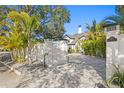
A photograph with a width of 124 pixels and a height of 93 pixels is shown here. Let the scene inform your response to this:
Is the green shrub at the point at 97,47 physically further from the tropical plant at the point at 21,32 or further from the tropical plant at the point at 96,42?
the tropical plant at the point at 21,32

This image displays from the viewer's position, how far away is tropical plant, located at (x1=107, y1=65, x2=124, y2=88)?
263 inches

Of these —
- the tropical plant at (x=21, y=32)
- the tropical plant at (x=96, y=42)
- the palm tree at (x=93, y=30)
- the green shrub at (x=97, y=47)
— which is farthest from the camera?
the palm tree at (x=93, y=30)

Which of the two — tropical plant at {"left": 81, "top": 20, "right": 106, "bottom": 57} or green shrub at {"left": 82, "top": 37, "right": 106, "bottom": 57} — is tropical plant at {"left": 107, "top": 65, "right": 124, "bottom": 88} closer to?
tropical plant at {"left": 81, "top": 20, "right": 106, "bottom": 57}

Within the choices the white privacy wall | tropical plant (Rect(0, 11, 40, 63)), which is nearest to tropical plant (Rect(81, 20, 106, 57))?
tropical plant (Rect(0, 11, 40, 63))

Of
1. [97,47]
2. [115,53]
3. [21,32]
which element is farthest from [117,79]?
[97,47]

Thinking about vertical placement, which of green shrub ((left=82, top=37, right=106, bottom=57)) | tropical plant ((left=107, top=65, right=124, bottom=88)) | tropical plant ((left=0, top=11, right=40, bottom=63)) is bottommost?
tropical plant ((left=107, top=65, right=124, bottom=88))

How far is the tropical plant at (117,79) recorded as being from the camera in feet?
21.9

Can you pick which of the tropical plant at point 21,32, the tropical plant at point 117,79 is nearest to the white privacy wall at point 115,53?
the tropical plant at point 117,79

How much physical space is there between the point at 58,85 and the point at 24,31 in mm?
7748

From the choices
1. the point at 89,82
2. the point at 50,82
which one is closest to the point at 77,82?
the point at 89,82
